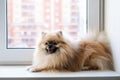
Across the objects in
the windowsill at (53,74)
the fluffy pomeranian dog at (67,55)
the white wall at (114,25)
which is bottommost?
the windowsill at (53,74)

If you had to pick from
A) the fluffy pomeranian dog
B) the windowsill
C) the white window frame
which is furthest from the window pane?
the windowsill

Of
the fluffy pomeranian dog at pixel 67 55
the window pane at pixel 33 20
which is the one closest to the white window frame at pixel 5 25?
the window pane at pixel 33 20

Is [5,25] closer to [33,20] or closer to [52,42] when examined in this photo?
[33,20]

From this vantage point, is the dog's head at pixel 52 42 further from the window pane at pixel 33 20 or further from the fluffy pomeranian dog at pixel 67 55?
the window pane at pixel 33 20

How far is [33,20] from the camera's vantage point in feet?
5.53

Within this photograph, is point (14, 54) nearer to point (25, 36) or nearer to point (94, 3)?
point (25, 36)

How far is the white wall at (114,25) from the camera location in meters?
1.35

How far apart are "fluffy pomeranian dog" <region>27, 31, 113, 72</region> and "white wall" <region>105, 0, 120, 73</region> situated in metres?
0.09

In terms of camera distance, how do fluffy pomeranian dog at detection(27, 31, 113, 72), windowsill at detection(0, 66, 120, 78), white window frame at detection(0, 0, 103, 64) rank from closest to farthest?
windowsill at detection(0, 66, 120, 78) → fluffy pomeranian dog at detection(27, 31, 113, 72) → white window frame at detection(0, 0, 103, 64)

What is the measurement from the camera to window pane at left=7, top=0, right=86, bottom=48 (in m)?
1.67

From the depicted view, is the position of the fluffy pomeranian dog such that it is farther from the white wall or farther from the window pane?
the window pane

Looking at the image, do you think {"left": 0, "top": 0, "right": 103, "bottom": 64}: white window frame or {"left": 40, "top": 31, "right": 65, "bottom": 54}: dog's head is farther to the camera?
{"left": 0, "top": 0, "right": 103, "bottom": 64}: white window frame

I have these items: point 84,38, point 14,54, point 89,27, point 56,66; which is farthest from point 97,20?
point 14,54

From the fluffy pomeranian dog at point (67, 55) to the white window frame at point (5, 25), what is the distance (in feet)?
0.60
